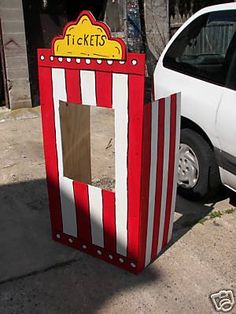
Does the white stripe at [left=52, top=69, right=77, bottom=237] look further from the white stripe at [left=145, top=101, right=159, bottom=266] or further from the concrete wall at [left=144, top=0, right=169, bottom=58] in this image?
the concrete wall at [left=144, top=0, right=169, bottom=58]

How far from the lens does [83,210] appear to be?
283 centimetres

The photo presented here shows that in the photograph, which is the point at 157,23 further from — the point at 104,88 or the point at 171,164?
the point at 104,88

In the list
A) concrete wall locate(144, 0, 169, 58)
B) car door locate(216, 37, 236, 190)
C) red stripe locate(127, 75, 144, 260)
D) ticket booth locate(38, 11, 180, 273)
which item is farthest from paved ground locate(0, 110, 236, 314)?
concrete wall locate(144, 0, 169, 58)

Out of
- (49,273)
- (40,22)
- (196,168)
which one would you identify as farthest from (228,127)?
(40,22)

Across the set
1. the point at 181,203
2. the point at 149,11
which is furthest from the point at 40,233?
the point at 149,11

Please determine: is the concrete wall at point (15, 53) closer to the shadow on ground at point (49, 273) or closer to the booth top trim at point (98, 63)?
the shadow on ground at point (49, 273)

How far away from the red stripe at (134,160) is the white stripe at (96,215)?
0.24 meters

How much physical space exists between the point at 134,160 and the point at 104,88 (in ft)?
1.52

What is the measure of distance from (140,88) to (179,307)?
1.30m

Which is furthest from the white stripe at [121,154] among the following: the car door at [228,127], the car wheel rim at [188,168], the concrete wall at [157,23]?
the concrete wall at [157,23]

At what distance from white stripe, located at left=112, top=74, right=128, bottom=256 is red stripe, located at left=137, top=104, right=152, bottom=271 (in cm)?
11

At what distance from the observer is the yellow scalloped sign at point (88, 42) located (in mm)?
2295

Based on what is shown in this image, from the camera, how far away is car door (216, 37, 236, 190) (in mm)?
3027

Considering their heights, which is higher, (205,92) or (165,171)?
(205,92)
